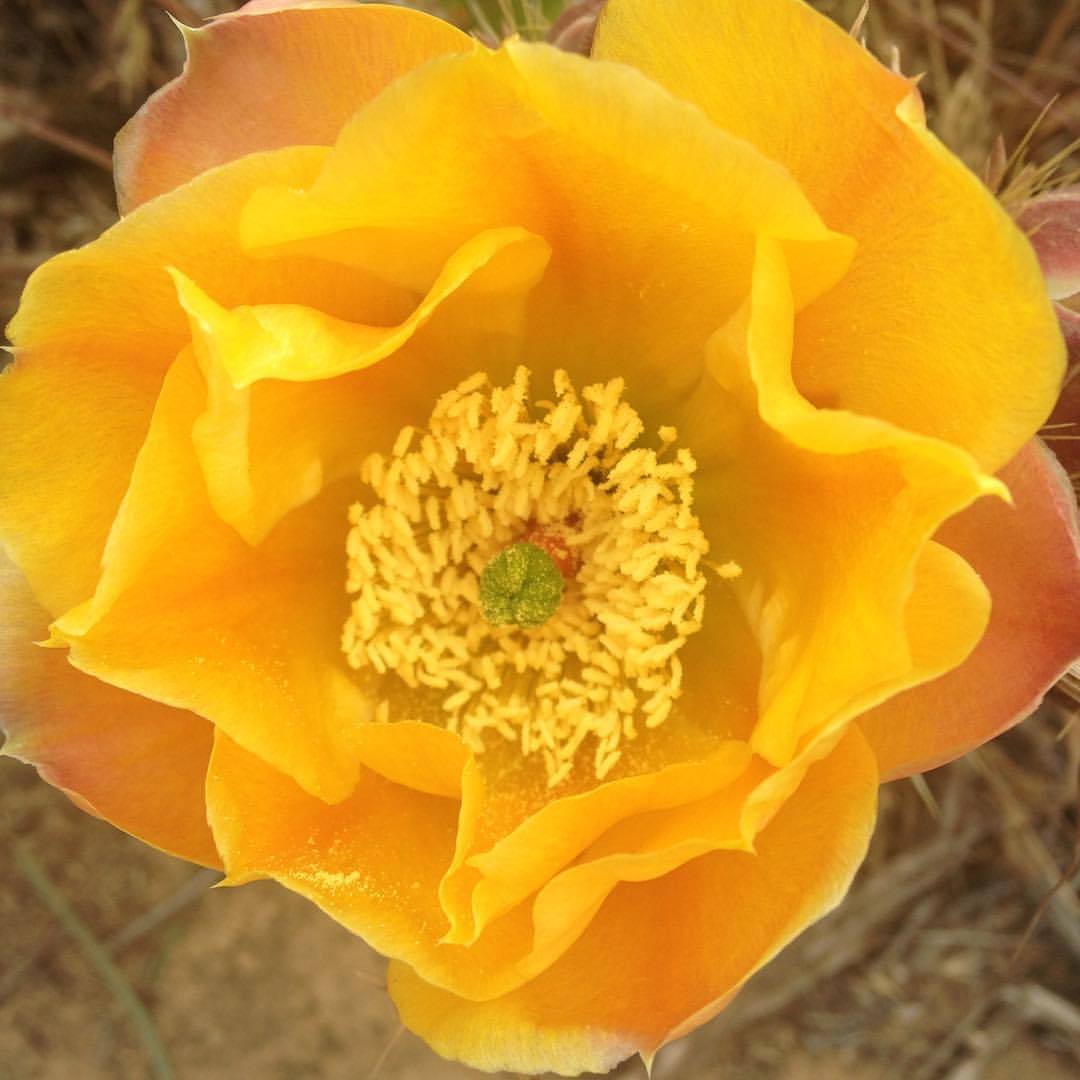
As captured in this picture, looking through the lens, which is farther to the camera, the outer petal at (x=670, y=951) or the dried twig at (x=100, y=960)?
the dried twig at (x=100, y=960)

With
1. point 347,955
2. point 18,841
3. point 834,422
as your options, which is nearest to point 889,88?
point 834,422

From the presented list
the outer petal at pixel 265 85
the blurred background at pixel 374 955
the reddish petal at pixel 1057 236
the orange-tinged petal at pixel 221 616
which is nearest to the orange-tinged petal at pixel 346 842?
the orange-tinged petal at pixel 221 616

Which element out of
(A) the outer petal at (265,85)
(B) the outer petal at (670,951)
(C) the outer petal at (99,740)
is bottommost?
(C) the outer petal at (99,740)

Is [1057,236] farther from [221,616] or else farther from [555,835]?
[221,616]

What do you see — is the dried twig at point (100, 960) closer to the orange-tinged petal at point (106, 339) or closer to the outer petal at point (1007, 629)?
the orange-tinged petal at point (106, 339)

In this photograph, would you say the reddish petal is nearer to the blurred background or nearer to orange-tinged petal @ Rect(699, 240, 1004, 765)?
orange-tinged petal @ Rect(699, 240, 1004, 765)

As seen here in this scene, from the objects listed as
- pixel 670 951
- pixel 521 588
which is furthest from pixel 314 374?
pixel 670 951
